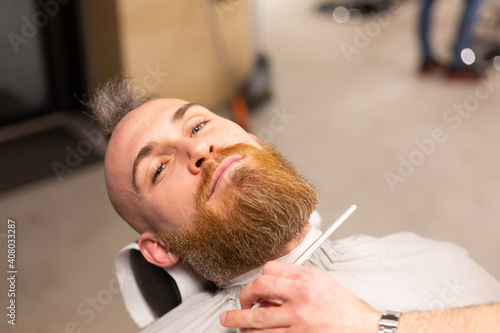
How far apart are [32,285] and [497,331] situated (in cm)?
214

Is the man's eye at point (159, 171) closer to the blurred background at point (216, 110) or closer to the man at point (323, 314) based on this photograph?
the man at point (323, 314)

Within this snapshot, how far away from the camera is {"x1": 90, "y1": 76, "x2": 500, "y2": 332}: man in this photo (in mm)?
1214

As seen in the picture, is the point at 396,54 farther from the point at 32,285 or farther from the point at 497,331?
the point at 497,331

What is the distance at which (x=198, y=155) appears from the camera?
4.18 ft

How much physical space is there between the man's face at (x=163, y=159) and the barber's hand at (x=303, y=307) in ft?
0.91

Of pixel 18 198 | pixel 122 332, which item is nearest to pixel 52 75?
pixel 18 198

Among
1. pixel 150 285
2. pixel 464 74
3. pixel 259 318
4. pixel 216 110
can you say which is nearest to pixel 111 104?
pixel 150 285

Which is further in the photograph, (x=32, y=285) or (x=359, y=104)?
(x=359, y=104)

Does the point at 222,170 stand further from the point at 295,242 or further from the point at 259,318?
the point at 259,318

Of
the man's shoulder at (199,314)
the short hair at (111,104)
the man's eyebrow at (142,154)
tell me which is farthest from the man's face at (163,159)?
the man's shoulder at (199,314)

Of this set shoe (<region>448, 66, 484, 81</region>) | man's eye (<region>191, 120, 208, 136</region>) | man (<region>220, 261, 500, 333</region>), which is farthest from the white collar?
shoe (<region>448, 66, 484, 81</region>)

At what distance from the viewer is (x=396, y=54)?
484 cm

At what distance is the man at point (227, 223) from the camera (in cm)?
121

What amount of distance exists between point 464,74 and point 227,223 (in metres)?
3.65
